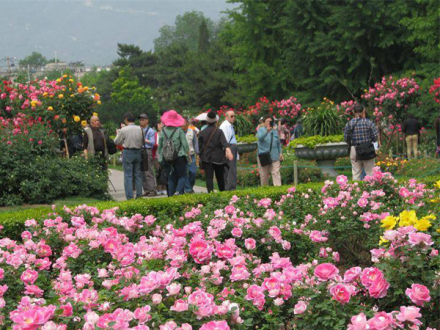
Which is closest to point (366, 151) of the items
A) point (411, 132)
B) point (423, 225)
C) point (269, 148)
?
point (269, 148)

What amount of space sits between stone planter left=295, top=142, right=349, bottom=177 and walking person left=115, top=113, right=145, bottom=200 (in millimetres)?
5096

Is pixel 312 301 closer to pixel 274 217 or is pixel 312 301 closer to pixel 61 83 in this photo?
pixel 274 217

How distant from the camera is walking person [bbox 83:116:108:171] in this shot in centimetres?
1205

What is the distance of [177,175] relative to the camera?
33.4ft

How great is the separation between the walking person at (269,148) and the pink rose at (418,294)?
8.28 meters

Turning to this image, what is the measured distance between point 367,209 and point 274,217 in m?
0.99

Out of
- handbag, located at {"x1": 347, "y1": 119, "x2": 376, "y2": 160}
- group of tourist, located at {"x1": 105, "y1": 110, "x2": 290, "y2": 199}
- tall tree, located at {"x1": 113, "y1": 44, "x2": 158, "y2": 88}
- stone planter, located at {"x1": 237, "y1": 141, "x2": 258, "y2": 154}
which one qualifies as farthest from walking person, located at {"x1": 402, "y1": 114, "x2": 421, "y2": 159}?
tall tree, located at {"x1": 113, "y1": 44, "x2": 158, "y2": 88}

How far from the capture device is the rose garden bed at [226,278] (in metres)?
2.94

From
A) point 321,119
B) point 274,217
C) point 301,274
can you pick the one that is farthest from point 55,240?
point 321,119

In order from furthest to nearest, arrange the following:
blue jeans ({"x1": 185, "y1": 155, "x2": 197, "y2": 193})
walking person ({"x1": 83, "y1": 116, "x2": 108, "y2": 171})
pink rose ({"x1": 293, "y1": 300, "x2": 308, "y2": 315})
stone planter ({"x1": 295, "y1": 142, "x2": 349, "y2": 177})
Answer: stone planter ({"x1": 295, "y1": 142, "x2": 349, "y2": 177}), walking person ({"x1": 83, "y1": 116, "x2": 108, "y2": 171}), blue jeans ({"x1": 185, "y1": 155, "x2": 197, "y2": 193}), pink rose ({"x1": 293, "y1": 300, "x2": 308, "y2": 315})

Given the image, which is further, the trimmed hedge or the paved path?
the paved path

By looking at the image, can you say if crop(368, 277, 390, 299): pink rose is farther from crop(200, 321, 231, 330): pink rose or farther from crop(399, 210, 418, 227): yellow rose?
crop(200, 321, 231, 330): pink rose

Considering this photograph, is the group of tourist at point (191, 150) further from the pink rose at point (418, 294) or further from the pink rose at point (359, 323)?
the pink rose at point (359, 323)

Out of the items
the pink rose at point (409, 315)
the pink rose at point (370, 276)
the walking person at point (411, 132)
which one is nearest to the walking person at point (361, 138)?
the pink rose at point (370, 276)
